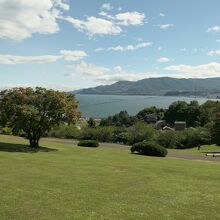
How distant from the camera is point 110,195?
1554cm

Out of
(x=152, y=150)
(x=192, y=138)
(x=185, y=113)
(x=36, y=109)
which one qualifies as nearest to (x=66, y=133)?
(x=192, y=138)

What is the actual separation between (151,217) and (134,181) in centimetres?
642

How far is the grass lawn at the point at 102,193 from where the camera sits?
1302cm

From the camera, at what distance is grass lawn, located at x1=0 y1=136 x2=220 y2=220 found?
13023 mm

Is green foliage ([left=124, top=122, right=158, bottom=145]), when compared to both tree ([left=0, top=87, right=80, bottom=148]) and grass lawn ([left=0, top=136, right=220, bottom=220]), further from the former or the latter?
grass lawn ([left=0, top=136, right=220, bottom=220])

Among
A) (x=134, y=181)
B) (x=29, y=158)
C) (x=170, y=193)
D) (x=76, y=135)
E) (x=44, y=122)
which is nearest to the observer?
(x=170, y=193)

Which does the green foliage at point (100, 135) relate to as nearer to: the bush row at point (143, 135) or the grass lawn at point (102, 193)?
the bush row at point (143, 135)

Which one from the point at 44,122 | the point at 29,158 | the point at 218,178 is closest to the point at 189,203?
the point at 218,178

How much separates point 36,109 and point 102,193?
19093 millimetres

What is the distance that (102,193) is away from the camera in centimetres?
1578

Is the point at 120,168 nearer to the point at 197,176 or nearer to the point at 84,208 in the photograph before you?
the point at 197,176

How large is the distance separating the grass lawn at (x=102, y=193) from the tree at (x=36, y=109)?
9893mm

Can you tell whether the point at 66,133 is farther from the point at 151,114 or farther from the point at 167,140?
the point at 151,114

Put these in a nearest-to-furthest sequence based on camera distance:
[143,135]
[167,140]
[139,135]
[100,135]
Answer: [167,140]
[139,135]
[143,135]
[100,135]
